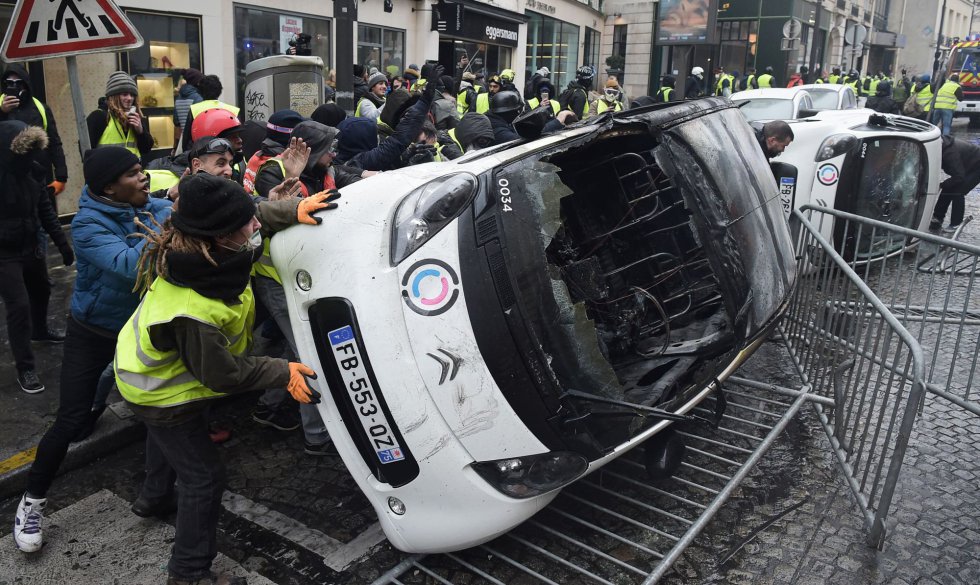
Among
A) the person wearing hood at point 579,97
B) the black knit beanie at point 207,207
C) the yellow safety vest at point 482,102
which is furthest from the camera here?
the yellow safety vest at point 482,102

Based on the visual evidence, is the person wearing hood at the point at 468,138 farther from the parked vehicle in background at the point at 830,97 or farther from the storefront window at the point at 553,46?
the storefront window at the point at 553,46

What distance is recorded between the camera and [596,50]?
117ft

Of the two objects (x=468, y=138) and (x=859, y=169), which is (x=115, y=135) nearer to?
(x=468, y=138)

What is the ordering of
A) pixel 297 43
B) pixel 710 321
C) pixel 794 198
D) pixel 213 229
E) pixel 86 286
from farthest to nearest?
pixel 297 43, pixel 794 198, pixel 710 321, pixel 86 286, pixel 213 229

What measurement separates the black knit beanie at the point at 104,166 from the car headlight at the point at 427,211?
53.2 inches

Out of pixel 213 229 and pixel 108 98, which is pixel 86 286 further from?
pixel 108 98

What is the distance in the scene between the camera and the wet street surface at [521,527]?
3295 millimetres

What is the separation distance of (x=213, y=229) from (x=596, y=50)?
3514cm

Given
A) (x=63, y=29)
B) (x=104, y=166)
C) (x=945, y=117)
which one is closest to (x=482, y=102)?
(x=63, y=29)

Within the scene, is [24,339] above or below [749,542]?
above

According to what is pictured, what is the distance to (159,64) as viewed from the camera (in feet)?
35.6

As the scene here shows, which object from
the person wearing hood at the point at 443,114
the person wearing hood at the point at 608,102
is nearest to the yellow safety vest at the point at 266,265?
the person wearing hood at the point at 443,114

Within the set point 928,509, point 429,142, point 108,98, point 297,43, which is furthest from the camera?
point 297,43

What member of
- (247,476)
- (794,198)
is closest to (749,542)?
(247,476)
